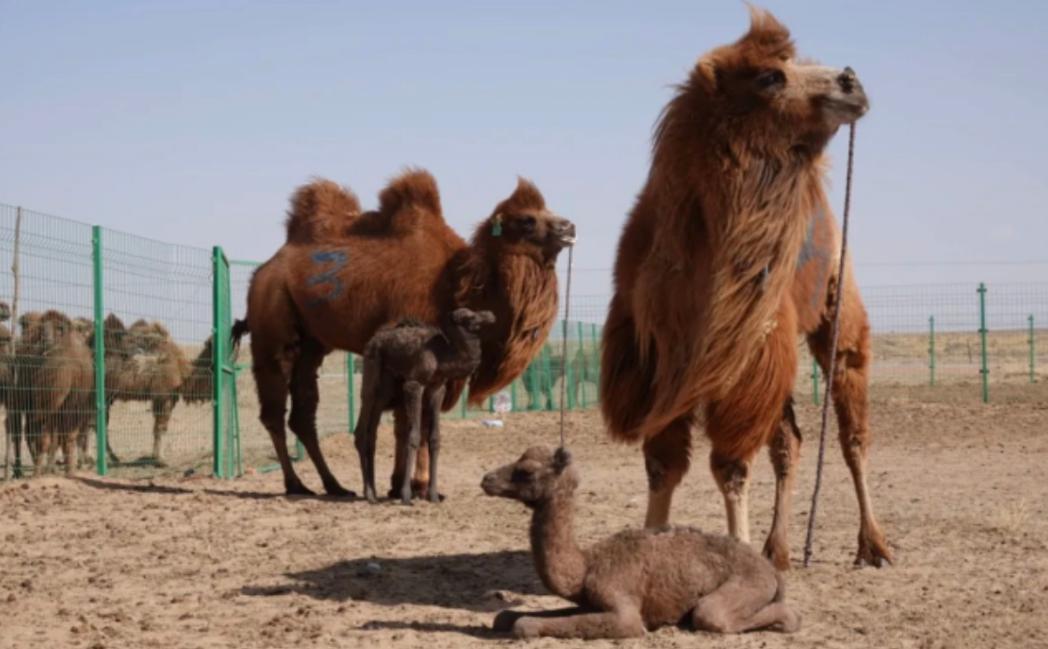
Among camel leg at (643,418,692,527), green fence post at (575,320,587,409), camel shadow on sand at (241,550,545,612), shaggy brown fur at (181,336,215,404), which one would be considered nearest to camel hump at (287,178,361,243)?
shaggy brown fur at (181,336,215,404)

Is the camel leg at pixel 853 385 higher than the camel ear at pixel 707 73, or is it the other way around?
the camel ear at pixel 707 73

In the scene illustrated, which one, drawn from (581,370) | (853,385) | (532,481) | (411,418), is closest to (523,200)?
(411,418)

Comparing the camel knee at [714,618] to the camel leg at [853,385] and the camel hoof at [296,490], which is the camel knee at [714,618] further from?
the camel hoof at [296,490]

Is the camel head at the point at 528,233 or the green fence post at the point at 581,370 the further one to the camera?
the green fence post at the point at 581,370

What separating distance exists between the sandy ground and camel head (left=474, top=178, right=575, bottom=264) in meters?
1.92

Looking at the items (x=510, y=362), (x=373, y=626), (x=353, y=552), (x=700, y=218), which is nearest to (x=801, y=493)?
(x=510, y=362)

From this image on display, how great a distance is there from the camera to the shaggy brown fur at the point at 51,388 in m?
11.5

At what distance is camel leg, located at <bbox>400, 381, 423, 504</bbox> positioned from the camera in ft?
34.1

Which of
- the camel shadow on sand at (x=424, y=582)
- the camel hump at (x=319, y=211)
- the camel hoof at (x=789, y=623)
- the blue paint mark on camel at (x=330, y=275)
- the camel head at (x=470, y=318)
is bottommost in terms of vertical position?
the camel shadow on sand at (x=424, y=582)

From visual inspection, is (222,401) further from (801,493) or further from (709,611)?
(709,611)

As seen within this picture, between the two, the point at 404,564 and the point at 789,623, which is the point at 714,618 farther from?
the point at 404,564

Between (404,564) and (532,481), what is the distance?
192 cm

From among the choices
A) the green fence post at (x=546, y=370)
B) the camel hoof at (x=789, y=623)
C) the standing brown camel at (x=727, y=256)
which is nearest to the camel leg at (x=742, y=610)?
the camel hoof at (x=789, y=623)

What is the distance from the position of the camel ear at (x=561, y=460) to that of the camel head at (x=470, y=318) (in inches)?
175
